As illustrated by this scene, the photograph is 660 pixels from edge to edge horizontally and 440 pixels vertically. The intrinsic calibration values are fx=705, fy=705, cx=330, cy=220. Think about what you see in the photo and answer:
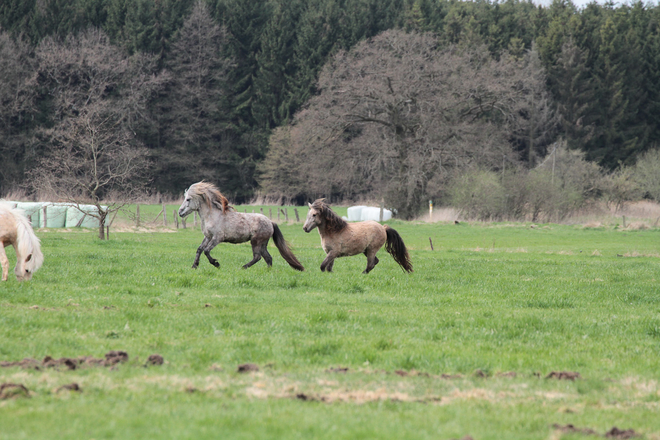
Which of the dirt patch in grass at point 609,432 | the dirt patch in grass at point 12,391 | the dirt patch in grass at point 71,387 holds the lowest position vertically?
the dirt patch in grass at point 609,432

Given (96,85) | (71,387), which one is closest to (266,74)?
(96,85)

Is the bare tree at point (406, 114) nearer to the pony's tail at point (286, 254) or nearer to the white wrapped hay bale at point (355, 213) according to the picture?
the white wrapped hay bale at point (355, 213)

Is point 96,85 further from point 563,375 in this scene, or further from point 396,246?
point 563,375

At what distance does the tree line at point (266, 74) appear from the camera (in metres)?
67.4

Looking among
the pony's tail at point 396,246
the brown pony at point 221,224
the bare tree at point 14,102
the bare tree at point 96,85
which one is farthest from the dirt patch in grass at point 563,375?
the bare tree at point 14,102

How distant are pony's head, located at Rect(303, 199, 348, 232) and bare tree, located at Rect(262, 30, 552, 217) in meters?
37.1

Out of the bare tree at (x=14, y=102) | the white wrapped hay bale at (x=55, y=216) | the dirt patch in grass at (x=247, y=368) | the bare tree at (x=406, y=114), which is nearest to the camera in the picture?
the dirt patch in grass at (x=247, y=368)

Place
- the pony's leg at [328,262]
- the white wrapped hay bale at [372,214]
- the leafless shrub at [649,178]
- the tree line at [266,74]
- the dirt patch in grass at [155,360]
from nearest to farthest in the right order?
the dirt patch in grass at [155,360]
the pony's leg at [328,262]
the white wrapped hay bale at [372,214]
the leafless shrub at [649,178]
the tree line at [266,74]

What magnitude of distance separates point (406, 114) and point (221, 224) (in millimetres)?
40308

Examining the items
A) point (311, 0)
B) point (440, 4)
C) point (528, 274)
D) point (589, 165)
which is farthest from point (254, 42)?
point (528, 274)

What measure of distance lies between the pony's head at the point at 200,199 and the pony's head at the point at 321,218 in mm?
2197

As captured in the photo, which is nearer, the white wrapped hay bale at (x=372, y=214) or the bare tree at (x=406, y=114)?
the white wrapped hay bale at (x=372, y=214)

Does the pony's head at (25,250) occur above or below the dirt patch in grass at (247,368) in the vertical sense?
above

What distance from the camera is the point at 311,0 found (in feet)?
281
